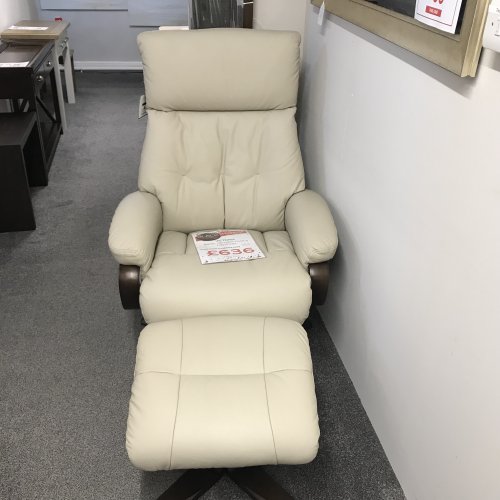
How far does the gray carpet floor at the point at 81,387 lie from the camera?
4.91ft

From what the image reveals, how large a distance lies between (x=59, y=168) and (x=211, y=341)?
253 cm

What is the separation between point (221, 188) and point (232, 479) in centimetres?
114

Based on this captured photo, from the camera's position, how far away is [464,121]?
3.56 ft

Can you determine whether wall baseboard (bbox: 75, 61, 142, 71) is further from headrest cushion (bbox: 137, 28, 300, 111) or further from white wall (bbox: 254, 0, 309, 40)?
headrest cushion (bbox: 137, 28, 300, 111)

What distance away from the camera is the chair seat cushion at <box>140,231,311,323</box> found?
1.63m

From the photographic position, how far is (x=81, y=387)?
1.81m

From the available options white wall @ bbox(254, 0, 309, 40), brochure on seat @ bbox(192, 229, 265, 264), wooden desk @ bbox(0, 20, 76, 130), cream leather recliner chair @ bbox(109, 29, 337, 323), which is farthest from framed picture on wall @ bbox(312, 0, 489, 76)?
wooden desk @ bbox(0, 20, 76, 130)

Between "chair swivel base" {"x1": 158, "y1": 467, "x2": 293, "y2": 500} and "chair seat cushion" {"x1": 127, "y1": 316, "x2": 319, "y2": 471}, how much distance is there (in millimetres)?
192

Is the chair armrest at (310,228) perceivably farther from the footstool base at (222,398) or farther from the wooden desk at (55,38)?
the wooden desk at (55,38)

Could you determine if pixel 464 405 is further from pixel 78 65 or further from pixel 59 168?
pixel 78 65

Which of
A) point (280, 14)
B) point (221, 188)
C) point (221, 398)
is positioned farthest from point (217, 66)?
point (221, 398)

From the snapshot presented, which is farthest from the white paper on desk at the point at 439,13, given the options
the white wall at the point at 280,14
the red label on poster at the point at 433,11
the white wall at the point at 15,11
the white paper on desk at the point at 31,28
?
the white wall at the point at 15,11

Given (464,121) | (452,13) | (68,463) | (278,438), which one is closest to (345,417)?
(278,438)

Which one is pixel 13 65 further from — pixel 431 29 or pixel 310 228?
pixel 431 29
